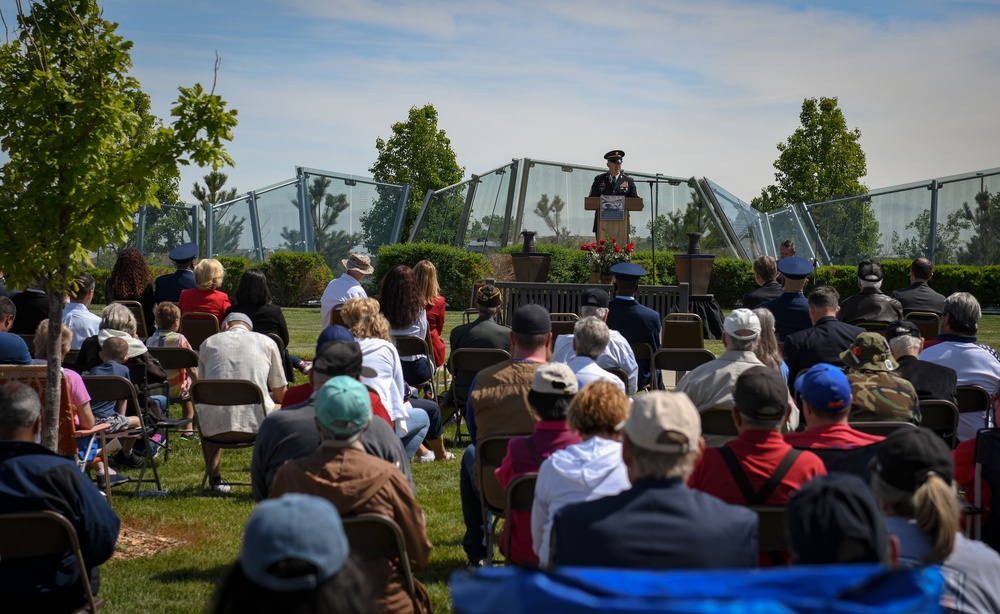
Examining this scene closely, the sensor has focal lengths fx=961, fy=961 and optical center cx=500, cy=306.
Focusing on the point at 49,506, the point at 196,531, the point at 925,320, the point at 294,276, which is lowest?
the point at 196,531

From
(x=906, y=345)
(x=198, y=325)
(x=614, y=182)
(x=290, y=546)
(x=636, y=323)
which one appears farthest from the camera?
(x=614, y=182)

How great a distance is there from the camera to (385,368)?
21.1 feet

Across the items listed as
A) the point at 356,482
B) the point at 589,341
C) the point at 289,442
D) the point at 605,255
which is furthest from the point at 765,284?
the point at 356,482

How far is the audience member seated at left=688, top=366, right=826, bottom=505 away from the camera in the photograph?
3570mm

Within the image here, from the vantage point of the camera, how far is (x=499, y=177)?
26.2m

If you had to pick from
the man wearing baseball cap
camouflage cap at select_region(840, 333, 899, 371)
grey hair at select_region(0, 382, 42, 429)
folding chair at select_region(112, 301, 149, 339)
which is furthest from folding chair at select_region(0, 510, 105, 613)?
folding chair at select_region(112, 301, 149, 339)

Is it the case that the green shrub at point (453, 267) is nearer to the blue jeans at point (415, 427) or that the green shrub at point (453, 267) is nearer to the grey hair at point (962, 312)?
the blue jeans at point (415, 427)

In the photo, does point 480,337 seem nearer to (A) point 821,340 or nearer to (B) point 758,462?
(A) point 821,340

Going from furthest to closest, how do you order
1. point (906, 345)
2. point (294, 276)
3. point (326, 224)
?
point (326, 224), point (294, 276), point (906, 345)

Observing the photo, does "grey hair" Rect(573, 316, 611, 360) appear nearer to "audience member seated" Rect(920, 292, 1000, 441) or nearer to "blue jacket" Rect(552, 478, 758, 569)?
"audience member seated" Rect(920, 292, 1000, 441)

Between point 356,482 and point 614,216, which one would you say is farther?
point 614,216

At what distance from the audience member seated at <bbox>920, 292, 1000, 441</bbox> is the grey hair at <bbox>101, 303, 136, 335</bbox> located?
6103 millimetres

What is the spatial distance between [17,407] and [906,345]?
17.9ft

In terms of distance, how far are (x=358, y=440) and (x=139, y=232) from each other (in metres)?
22.1
